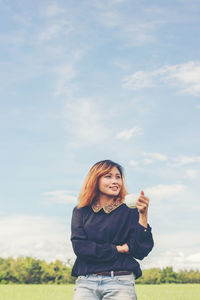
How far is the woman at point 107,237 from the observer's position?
5.00m

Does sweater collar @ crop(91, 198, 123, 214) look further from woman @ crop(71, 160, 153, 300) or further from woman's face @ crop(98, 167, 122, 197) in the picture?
woman's face @ crop(98, 167, 122, 197)

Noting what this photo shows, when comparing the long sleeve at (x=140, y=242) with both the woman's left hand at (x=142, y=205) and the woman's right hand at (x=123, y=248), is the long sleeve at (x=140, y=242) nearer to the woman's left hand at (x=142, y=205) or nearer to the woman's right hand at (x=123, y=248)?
the woman's right hand at (x=123, y=248)

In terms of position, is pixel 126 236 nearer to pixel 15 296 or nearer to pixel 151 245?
pixel 151 245

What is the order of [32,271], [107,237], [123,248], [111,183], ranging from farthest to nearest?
[32,271]
[111,183]
[107,237]
[123,248]

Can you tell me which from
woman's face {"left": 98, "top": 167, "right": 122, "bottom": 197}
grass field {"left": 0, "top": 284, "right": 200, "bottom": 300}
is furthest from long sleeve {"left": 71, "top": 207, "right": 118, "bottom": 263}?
grass field {"left": 0, "top": 284, "right": 200, "bottom": 300}

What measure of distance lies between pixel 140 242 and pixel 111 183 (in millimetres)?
786

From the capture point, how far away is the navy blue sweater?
505 centimetres

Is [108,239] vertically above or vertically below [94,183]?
below

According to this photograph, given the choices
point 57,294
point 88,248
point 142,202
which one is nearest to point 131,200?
point 142,202

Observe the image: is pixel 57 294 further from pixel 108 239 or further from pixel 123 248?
pixel 123 248

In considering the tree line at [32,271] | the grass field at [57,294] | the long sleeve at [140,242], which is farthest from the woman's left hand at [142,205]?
the tree line at [32,271]

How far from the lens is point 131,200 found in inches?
201

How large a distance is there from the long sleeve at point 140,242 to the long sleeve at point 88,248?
215mm

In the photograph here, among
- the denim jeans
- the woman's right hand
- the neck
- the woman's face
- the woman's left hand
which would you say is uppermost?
the woman's face
